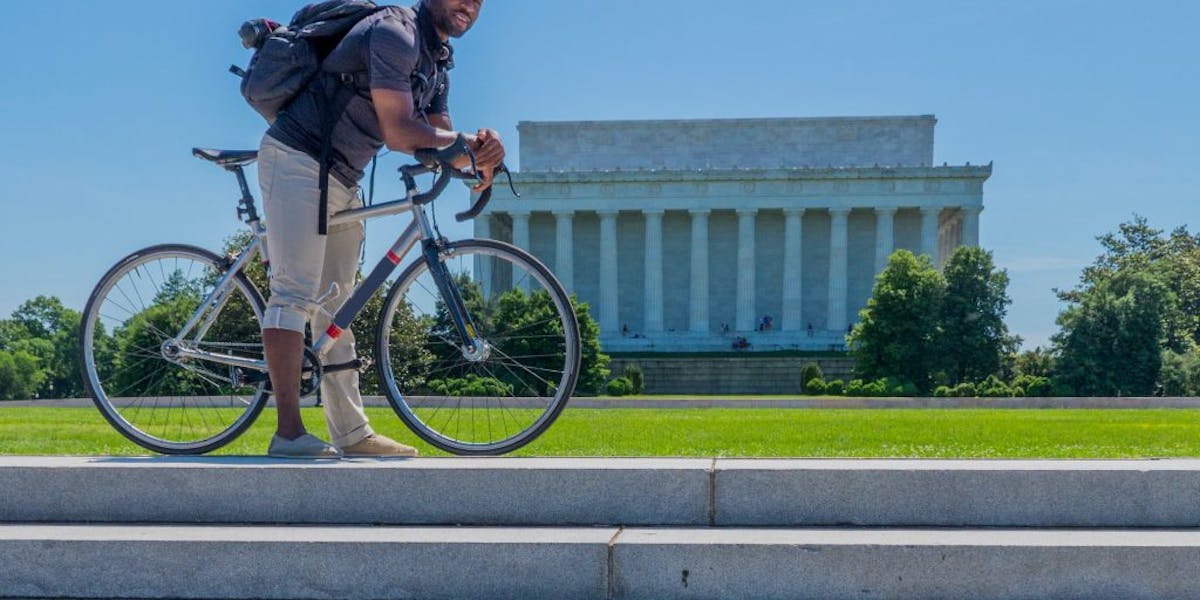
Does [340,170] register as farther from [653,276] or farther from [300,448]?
[653,276]

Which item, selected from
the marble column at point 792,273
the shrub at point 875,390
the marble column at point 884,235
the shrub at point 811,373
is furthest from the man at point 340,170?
the marble column at point 884,235

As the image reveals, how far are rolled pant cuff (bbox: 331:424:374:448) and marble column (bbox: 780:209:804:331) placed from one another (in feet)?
251

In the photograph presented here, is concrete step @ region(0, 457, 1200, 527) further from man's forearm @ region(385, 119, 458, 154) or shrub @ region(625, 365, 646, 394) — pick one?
shrub @ region(625, 365, 646, 394)

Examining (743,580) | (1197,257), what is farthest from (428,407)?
(1197,257)

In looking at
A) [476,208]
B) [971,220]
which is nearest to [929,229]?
[971,220]

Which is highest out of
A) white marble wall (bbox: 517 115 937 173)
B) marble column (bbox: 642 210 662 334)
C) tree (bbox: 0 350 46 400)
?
white marble wall (bbox: 517 115 937 173)

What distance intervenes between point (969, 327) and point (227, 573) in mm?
56413

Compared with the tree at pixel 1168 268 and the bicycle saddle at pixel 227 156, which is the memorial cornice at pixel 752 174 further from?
the bicycle saddle at pixel 227 156

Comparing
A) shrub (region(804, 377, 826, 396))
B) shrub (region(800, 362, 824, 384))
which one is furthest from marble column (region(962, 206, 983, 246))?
shrub (region(804, 377, 826, 396))

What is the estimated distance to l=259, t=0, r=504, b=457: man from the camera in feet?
20.3

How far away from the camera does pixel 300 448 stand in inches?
246

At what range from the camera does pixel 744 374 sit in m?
68.9

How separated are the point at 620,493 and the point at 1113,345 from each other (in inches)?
1995

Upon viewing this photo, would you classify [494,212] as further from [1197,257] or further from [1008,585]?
[1008,585]
